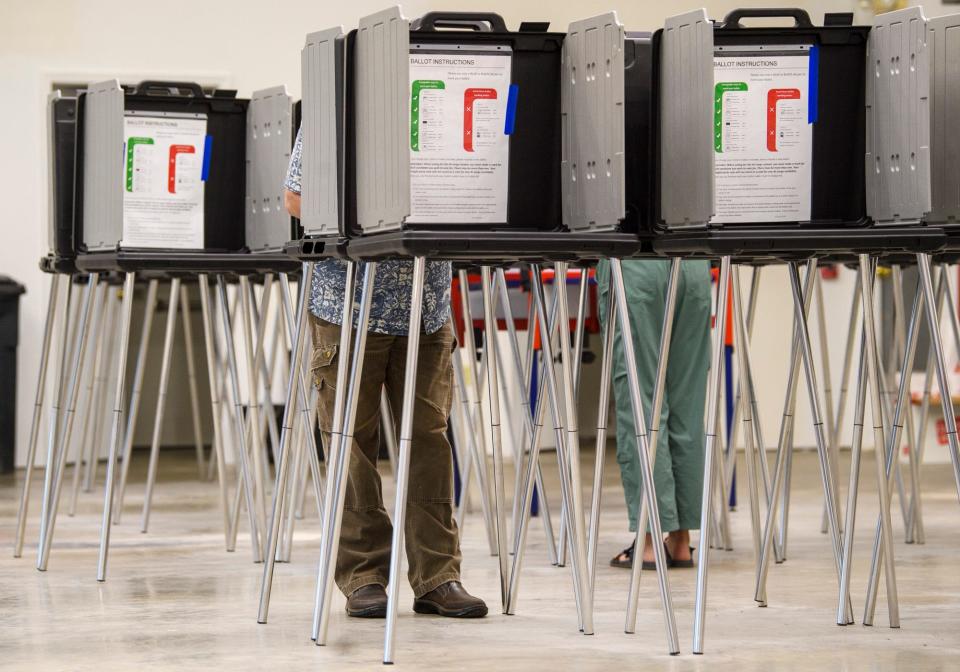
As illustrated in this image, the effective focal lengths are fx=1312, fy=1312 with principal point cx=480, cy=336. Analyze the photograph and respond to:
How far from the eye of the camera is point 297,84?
7039 millimetres

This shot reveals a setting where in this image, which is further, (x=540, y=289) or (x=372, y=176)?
(x=540, y=289)

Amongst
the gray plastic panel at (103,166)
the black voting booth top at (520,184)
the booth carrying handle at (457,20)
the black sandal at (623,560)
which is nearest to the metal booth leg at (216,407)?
the gray plastic panel at (103,166)

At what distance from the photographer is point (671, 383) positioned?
3.62m

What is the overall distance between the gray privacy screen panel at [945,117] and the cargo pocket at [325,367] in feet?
4.18

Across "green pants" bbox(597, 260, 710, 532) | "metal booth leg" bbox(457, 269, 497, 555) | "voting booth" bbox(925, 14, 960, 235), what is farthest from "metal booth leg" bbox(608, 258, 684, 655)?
"green pants" bbox(597, 260, 710, 532)

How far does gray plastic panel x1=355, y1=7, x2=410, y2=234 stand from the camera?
2.29 metres

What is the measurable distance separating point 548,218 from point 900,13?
79cm

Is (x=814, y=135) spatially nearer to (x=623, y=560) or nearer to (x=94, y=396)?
(x=623, y=560)

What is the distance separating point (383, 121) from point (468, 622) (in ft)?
3.49

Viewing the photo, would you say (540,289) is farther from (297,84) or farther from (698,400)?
(297,84)

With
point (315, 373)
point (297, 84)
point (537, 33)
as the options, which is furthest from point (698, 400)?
point (297, 84)

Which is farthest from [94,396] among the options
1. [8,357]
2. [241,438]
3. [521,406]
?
[521,406]

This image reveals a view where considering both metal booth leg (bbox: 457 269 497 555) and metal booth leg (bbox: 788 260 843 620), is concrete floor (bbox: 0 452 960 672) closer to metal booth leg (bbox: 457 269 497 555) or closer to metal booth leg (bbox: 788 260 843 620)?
metal booth leg (bbox: 457 269 497 555)

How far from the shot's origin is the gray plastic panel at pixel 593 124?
95.1 inches
